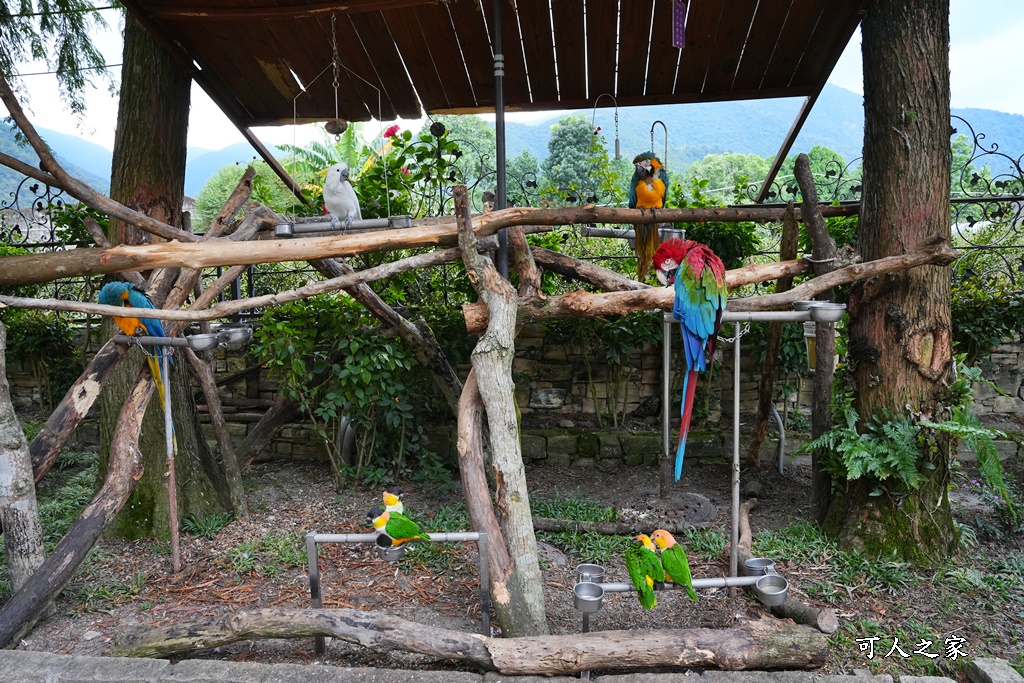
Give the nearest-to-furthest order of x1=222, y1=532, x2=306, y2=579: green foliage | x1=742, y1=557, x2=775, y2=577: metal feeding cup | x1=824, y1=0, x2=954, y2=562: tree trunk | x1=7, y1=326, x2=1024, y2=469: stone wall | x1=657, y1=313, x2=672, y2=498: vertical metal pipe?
x1=742, y1=557, x2=775, y2=577: metal feeding cup < x1=657, y1=313, x2=672, y2=498: vertical metal pipe < x1=824, y1=0, x2=954, y2=562: tree trunk < x1=222, y1=532, x2=306, y2=579: green foliage < x1=7, y1=326, x2=1024, y2=469: stone wall

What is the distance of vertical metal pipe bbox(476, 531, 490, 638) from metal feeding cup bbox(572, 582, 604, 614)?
0.41m

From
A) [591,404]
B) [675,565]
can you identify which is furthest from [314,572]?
[591,404]

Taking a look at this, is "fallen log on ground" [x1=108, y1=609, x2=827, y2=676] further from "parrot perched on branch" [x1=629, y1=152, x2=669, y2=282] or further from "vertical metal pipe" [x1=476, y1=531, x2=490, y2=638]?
"parrot perched on branch" [x1=629, y1=152, x2=669, y2=282]

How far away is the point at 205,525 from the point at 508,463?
91.6 inches

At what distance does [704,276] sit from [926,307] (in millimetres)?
1676

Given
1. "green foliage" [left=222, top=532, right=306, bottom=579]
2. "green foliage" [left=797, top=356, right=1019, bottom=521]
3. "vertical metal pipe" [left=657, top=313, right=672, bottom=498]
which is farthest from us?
"green foliage" [left=222, top=532, right=306, bottom=579]

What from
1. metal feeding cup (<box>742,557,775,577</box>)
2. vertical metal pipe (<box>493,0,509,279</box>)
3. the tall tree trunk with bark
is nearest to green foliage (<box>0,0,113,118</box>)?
the tall tree trunk with bark

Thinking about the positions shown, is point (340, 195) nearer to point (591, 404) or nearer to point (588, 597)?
point (588, 597)

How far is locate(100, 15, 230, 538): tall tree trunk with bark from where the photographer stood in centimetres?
384

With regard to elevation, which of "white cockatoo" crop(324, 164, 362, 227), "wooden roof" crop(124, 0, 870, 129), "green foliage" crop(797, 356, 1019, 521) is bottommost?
"green foliage" crop(797, 356, 1019, 521)

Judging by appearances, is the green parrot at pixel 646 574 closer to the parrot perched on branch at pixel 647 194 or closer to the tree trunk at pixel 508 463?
the tree trunk at pixel 508 463

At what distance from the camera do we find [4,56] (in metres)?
4.41

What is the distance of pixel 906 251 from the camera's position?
327 centimetres

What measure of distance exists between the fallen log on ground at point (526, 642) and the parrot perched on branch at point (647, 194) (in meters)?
2.34
